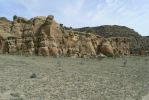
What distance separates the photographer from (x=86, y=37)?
6094 centimetres

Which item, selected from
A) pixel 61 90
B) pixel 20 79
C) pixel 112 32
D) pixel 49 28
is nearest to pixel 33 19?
pixel 49 28

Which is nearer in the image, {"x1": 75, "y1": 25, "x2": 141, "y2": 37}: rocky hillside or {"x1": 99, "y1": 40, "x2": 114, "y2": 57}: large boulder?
{"x1": 99, "y1": 40, "x2": 114, "y2": 57}: large boulder

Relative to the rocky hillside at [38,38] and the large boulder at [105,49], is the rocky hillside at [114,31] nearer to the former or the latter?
the large boulder at [105,49]

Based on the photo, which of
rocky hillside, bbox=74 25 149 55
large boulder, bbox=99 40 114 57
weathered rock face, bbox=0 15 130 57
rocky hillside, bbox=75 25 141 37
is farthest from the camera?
rocky hillside, bbox=75 25 141 37

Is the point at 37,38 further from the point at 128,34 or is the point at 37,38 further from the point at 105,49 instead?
the point at 128,34

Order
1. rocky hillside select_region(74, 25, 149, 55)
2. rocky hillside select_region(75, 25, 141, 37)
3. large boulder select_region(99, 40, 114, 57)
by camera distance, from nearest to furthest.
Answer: large boulder select_region(99, 40, 114, 57) < rocky hillside select_region(74, 25, 149, 55) < rocky hillside select_region(75, 25, 141, 37)

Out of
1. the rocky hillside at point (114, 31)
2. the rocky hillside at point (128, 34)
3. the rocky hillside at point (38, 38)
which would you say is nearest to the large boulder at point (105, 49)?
the rocky hillside at point (38, 38)

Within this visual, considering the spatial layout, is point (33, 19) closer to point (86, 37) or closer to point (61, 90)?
point (86, 37)

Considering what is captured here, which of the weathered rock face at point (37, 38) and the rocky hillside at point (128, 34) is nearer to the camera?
the weathered rock face at point (37, 38)

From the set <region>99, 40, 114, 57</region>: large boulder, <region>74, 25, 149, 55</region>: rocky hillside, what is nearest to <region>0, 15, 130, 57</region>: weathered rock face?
<region>99, 40, 114, 57</region>: large boulder

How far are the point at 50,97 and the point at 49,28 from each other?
105 feet

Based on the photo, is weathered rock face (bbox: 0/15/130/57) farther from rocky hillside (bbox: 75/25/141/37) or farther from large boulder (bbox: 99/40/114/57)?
rocky hillside (bbox: 75/25/141/37)

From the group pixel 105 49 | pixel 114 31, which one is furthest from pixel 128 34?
pixel 105 49

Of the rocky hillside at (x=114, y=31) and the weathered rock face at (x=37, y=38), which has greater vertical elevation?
the rocky hillside at (x=114, y=31)
